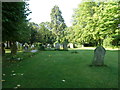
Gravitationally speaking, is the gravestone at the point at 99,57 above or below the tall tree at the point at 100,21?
below

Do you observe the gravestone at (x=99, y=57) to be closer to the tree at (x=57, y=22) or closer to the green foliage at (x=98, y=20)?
the green foliage at (x=98, y=20)

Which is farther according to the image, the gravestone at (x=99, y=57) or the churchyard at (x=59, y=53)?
the gravestone at (x=99, y=57)

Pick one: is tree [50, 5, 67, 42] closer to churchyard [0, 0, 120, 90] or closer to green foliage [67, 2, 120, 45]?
churchyard [0, 0, 120, 90]

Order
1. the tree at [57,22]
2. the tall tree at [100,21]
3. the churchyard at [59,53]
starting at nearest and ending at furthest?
the churchyard at [59,53], the tall tree at [100,21], the tree at [57,22]

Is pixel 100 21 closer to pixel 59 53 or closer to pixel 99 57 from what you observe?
pixel 59 53

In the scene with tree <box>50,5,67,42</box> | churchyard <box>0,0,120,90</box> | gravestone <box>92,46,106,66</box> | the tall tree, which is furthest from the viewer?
tree <box>50,5,67,42</box>

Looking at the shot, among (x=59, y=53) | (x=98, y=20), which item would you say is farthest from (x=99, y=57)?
(x=98, y=20)

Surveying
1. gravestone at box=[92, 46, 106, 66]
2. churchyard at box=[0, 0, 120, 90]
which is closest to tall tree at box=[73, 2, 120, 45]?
churchyard at box=[0, 0, 120, 90]

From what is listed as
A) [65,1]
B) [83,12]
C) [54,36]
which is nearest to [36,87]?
[65,1]

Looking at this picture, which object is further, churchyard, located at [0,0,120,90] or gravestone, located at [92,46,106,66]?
gravestone, located at [92,46,106,66]

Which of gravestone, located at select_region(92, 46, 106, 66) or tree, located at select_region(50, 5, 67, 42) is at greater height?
tree, located at select_region(50, 5, 67, 42)

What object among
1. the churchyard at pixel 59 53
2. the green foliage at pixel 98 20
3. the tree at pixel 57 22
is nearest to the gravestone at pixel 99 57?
the churchyard at pixel 59 53

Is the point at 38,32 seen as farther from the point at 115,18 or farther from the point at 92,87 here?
the point at 92,87

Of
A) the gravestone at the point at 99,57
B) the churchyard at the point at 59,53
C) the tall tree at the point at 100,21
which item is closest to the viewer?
the churchyard at the point at 59,53
